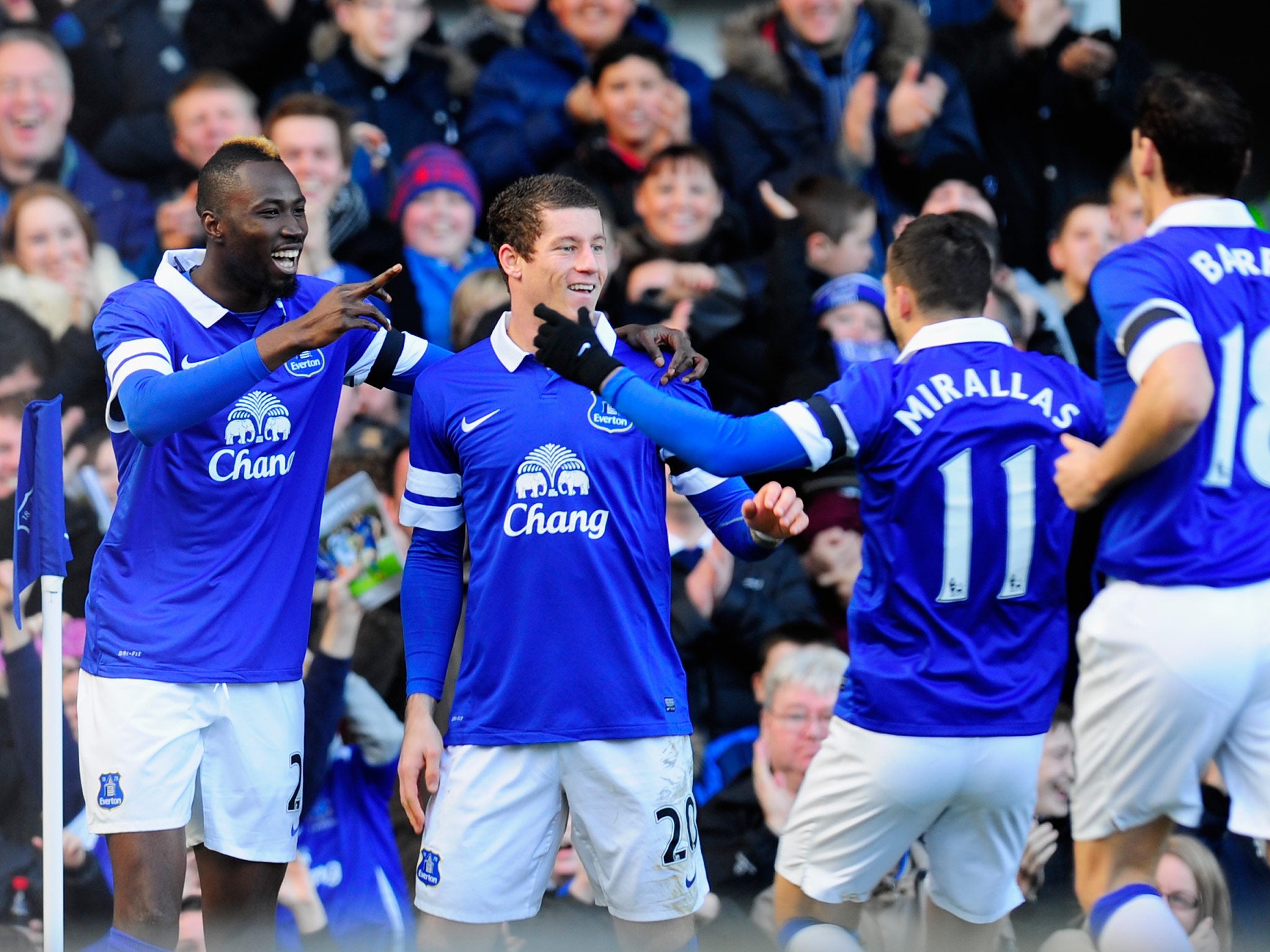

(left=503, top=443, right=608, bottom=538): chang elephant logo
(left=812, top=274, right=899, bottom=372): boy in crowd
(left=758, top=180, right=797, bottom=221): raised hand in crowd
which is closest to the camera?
(left=503, top=443, right=608, bottom=538): chang elephant logo

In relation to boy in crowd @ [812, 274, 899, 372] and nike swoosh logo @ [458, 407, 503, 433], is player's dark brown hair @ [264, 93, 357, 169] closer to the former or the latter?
boy in crowd @ [812, 274, 899, 372]

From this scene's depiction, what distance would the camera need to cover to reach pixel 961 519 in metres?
3.27

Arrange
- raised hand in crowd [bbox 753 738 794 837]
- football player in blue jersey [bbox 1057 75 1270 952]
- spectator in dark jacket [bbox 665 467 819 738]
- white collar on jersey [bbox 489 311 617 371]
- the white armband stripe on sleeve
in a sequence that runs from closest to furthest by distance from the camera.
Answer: football player in blue jersey [bbox 1057 75 1270 952]
the white armband stripe on sleeve
white collar on jersey [bbox 489 311 617 371]
raised hand in crowd [bbox 753 738 794 837]
spectator in dark jacket [bbox 665 467 819 738]

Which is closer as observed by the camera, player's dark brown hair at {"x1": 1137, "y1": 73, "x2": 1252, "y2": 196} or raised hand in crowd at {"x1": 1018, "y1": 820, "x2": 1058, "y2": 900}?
player's dark brown hair at {"x1": 1137, "y1": 73, "x2": 1252, "y2": 196}

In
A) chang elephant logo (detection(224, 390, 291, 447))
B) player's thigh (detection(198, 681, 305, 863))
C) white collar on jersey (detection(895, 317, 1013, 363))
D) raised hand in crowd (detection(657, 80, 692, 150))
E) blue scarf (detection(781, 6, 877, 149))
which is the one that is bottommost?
player's thigh (detection(198, 681, 305, 863))

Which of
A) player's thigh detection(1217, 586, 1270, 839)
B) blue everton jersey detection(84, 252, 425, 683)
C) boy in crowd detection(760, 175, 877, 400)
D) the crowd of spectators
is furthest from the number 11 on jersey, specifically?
boy in crowd detection(760, 175, 877, 400)

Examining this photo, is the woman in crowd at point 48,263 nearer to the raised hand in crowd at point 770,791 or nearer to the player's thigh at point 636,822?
the raised hand in crowd at point 770,791

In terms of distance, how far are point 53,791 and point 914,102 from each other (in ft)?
14.4

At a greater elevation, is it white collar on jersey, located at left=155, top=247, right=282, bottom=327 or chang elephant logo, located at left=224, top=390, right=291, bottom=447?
white collar on jersey, located at left=155, top=247, right=282, bottom=327

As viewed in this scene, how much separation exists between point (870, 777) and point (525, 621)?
2.99 ft

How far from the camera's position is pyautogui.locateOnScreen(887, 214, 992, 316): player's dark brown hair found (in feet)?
11.3

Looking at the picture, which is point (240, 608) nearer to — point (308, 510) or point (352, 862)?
point (308, 510)

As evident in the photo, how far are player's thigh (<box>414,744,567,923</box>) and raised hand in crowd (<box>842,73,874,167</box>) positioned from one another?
3.53 meters

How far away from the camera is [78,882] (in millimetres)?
5207
